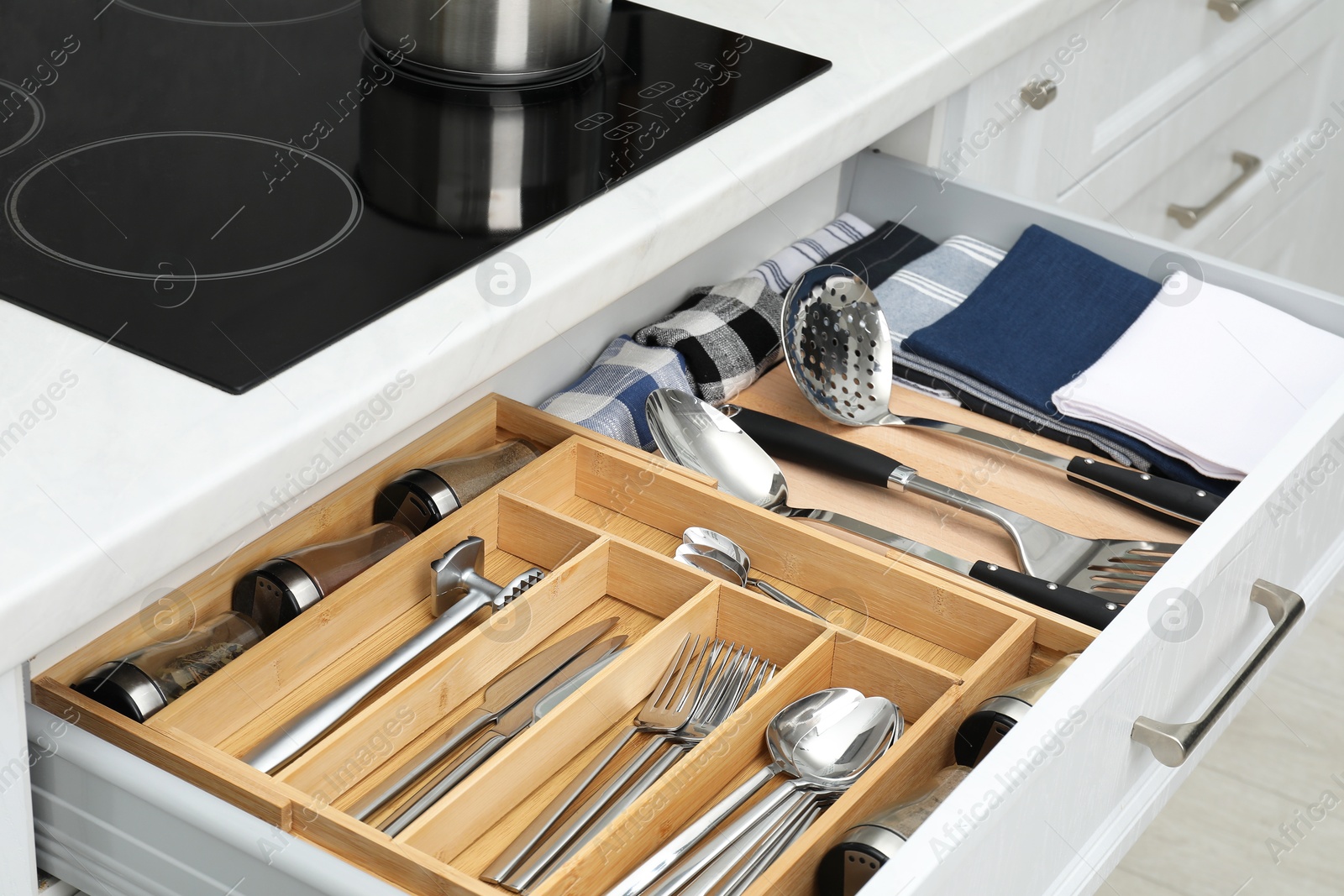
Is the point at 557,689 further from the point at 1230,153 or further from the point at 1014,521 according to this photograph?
the point at 1230,153

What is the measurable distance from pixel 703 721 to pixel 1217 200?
1.32 m

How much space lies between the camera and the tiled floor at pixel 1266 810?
1545 millimetres

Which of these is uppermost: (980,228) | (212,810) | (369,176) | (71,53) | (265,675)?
(71,53)

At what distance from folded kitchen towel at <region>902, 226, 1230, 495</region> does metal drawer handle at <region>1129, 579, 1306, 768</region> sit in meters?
0.22

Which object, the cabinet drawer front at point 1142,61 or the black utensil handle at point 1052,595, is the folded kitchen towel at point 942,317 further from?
the cabinet drawer front at point 1142,61

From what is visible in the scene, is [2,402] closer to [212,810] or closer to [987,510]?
[212,810]

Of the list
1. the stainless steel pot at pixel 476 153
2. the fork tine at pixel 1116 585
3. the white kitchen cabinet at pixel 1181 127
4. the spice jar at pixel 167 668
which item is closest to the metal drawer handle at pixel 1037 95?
the white kitchen cabinet at pixel 1181 127

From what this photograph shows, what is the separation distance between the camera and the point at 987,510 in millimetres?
916

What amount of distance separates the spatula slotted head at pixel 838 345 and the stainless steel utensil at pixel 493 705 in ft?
1.07

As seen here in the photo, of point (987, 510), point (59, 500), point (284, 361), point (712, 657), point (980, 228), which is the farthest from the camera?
point (980, 228)

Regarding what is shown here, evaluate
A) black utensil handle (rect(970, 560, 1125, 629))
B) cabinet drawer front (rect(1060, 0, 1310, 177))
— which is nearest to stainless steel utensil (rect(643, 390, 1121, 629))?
black utensil handle (rect(970, 560, 1125, 629))

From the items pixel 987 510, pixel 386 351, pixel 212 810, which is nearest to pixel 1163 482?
pixel 987 510

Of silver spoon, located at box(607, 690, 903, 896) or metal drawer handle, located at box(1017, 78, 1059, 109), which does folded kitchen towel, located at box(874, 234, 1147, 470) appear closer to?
metal drawer handle, located at box(1017, 78, 1059, 109)

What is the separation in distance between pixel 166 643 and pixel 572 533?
0.80 feet
